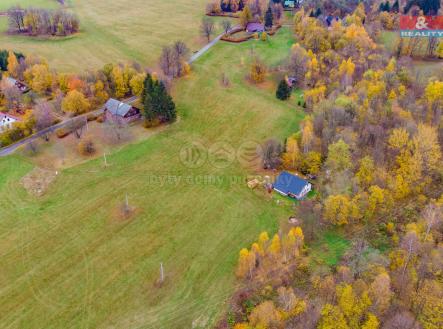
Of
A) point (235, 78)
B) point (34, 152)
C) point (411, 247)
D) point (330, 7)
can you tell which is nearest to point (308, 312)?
point (411, 247)

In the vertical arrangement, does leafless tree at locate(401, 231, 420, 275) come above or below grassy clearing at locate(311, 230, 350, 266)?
above

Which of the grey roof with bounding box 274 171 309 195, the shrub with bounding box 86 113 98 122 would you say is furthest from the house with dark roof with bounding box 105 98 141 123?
the grey roof with bounding box 274 171 309 195

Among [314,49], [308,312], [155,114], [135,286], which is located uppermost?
[314,49]

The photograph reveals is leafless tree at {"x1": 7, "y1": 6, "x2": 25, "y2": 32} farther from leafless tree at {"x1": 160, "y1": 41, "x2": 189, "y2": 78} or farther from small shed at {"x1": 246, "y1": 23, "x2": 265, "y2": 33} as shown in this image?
small shed at {"x1": 246, "y1": 23, "x2": 265, "y2": 33}

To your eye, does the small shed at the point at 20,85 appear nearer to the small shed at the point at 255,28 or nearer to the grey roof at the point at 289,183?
the grey roof at the point at 289,183

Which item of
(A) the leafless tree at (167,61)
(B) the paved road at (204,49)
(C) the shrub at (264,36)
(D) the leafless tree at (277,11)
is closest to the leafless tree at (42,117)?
(A) the leafless tree at (167,61)

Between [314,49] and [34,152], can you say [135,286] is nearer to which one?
[34,152]

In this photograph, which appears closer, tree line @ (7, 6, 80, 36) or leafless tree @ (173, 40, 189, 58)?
leafless tree @ (173, 40, 189, 58)
